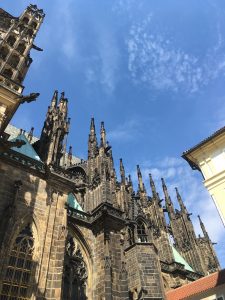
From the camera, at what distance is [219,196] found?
10.4 m

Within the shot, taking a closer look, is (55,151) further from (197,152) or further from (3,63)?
(197,152)

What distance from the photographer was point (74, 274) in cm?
1208

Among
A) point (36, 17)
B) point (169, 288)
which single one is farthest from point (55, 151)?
point (169, 288)

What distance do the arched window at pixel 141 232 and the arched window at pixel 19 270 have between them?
1037 centimetres

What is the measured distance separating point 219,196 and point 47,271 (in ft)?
21.0

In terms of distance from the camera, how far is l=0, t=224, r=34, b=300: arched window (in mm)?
8680

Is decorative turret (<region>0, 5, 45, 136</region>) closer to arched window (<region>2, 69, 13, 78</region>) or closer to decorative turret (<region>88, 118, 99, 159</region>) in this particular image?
arched window (<region>2, 69, 13, 78</region>)

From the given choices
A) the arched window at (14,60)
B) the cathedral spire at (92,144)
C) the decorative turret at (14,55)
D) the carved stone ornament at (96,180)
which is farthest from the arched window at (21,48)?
the carved stone ornament at (96,180)

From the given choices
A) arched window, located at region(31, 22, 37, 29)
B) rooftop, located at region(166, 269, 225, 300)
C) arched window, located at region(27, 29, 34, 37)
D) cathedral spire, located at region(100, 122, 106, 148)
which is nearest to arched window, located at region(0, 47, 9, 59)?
arched window, located at region(27, 29, 34, 37)

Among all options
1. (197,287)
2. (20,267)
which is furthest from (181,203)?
(20,267)

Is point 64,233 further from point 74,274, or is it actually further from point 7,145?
point 7,145

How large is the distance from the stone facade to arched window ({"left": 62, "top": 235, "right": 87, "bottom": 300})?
0.12 feet

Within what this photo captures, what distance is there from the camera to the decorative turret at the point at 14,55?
1091 cm

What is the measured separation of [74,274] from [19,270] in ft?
11.5
